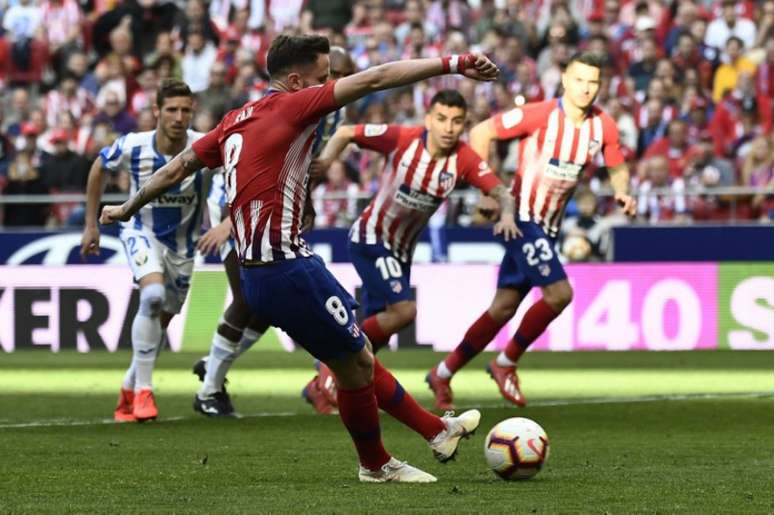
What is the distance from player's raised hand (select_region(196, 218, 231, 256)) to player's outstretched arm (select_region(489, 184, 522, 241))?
73.6 inches

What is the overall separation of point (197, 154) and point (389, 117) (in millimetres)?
13623

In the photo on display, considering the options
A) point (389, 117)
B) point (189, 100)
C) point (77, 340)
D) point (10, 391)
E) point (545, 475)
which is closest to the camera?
point (545, 475)

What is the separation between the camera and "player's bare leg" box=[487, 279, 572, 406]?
11.6 meters

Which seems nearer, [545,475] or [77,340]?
[545,475]

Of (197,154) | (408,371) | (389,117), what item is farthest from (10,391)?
(389,117)

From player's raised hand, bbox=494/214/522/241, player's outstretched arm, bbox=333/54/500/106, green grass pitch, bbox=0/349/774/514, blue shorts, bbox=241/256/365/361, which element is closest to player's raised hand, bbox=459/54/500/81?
player's outstretched arm, bbox=333/54/500/106

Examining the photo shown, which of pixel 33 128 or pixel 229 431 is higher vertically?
pixel 33 128

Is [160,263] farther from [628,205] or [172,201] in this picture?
[628,205]

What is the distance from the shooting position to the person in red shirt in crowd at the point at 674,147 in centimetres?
1952

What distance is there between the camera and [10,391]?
13.2 metres

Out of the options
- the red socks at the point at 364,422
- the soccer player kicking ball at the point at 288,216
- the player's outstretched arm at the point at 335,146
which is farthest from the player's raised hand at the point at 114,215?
the player's outstretched arm at the point at 335,146

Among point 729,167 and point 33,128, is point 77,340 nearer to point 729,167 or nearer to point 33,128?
point 33,128

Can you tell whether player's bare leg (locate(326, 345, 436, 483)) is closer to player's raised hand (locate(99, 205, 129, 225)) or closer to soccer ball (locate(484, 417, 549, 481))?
soccer ball (locate(484, 417, 549, 481))

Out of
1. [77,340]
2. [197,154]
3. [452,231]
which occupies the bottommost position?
[77,340]
